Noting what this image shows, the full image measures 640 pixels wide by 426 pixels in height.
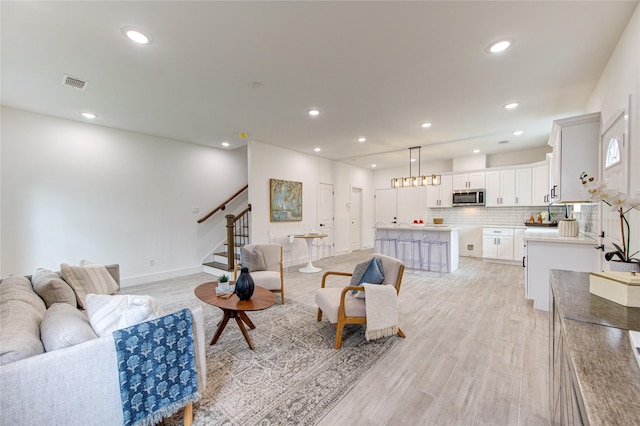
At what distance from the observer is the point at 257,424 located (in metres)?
1.60

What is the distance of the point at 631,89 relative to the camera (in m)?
1.94

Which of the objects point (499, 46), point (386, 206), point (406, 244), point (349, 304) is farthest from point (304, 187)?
point (499, 46)

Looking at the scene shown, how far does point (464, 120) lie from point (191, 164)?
5.32m

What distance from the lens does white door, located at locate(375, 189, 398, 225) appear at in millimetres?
8492

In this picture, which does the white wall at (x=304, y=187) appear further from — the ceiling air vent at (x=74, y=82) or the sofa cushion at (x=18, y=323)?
the sofa cushion at (x=18, y=323)

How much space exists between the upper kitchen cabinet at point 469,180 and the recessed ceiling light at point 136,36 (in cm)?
707

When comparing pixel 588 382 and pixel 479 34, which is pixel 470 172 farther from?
pixel 588 382

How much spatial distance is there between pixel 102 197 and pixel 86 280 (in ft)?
8.00

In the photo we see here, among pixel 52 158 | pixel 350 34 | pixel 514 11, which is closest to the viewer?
pixel 514 11

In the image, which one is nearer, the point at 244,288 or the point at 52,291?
the point at 52,291

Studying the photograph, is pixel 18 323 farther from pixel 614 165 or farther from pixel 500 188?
pixel 500 188

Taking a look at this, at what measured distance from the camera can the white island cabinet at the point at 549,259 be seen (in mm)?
2982

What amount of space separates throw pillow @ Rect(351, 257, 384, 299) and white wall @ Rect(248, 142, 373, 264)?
10.5 ft

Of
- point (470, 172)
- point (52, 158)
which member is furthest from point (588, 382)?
point (470, 172)
